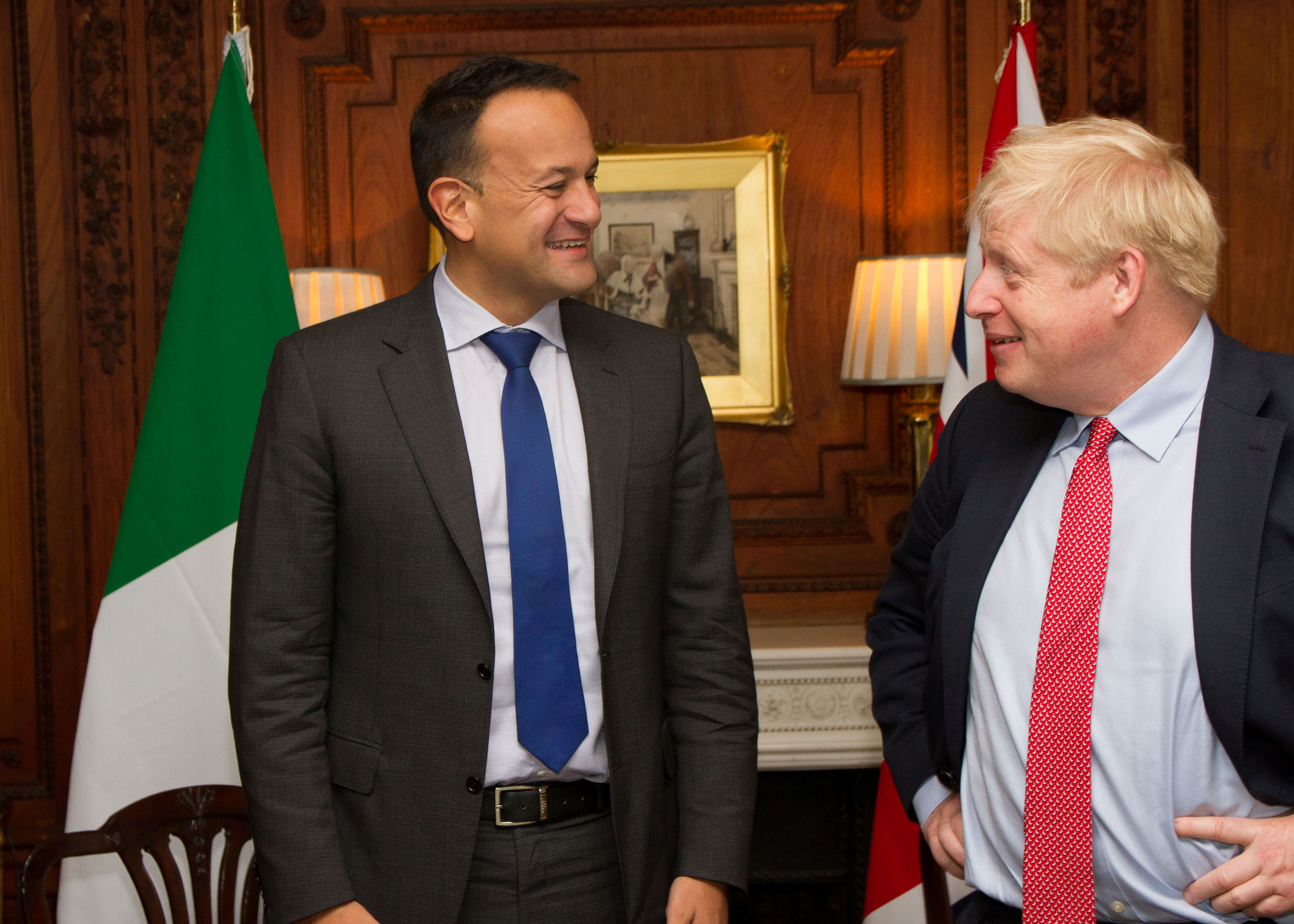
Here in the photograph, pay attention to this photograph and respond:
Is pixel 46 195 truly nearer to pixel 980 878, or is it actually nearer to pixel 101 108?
pixel 101 108

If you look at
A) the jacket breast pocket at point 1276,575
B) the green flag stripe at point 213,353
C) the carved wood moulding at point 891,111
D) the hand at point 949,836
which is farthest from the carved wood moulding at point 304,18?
the jacket breast pocket at point 1276,575

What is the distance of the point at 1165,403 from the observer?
1.27 m

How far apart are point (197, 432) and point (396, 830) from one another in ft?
4.41

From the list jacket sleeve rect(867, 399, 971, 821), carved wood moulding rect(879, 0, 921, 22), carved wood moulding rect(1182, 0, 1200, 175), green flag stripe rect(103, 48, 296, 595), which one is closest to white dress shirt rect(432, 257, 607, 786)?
jacket sleeve rect(867, 399, 971, 821)

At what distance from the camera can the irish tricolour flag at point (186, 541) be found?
2338mm

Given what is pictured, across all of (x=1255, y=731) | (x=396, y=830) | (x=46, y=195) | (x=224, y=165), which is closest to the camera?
(x=1255, y=731)

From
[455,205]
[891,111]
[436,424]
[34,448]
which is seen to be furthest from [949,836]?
[34,448]

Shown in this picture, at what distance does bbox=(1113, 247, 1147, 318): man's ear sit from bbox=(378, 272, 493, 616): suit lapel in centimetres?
82

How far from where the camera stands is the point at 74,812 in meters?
2.31

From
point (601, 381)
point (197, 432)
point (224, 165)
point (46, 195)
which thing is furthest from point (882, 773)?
point (46, 195)

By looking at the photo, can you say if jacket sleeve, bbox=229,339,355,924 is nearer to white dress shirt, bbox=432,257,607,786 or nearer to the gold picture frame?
white dress shirt, bbox=432,257,607,786

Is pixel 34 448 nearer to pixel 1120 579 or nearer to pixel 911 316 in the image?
pixel 911 316

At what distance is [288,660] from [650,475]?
1.79ft

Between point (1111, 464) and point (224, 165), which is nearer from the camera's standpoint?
point (1111, 464)
